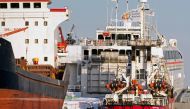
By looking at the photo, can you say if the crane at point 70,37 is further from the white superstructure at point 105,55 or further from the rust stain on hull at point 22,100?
the rust stain on hull at point 22,100

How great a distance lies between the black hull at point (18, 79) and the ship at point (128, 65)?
3.73 metres

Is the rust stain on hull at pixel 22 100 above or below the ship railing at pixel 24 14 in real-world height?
below

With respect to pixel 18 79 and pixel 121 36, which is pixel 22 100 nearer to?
pixel 18 79

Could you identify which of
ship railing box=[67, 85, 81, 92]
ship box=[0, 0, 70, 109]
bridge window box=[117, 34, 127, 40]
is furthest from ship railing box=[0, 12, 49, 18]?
bridge window box=[117, 34, 127, 40]

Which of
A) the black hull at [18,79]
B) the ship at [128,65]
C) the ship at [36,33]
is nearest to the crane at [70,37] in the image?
the ship at [128,65]

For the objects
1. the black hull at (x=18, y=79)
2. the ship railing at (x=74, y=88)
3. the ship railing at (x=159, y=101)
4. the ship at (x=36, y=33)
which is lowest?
the ship railing at (x=159, y=101)

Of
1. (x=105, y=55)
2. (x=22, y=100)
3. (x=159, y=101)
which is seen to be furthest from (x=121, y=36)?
(x=22, y=100)

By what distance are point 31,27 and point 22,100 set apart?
1548cm

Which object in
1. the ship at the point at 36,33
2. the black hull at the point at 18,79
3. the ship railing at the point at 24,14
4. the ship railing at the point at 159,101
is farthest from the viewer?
the ship railing at the point at 24,14

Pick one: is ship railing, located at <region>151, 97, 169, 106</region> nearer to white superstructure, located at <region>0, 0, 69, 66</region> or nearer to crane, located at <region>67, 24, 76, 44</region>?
white superstructure, located at <region>0, 0, 69, 66</region>

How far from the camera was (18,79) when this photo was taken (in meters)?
39.7

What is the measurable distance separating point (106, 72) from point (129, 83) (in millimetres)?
12972

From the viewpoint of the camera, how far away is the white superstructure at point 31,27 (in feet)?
179

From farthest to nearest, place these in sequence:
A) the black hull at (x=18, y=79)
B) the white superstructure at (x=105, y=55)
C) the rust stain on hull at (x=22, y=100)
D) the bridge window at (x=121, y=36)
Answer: the bridge window at (x=121, y=36) → the white superstructure at (x=105, y=55) → the black hull at (x=18, y=79) → the rust stain on hull at (x=22, y=100)
